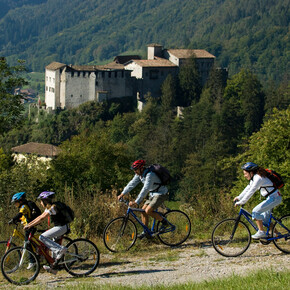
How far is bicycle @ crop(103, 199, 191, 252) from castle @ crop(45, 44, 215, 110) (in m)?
59.0

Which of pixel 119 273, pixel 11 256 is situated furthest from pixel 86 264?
pixel 11 256

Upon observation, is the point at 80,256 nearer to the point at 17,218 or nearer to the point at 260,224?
the point at 17,218

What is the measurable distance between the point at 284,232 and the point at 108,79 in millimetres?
60677

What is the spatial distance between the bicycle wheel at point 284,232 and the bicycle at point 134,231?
138cm

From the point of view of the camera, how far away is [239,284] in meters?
6.17

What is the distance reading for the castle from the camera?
220ft

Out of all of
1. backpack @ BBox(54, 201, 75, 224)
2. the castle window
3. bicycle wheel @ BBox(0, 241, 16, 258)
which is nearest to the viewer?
backpack @ BBox(54, 201, 75, 224)

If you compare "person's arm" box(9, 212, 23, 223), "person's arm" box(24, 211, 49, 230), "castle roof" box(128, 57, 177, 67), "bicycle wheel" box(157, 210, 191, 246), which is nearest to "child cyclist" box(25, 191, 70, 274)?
"person's arm" box(24, 211, 49, 230)

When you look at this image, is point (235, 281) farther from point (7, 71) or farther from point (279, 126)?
point (279, 126)

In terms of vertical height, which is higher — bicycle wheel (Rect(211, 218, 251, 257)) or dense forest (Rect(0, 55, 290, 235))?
bicycle wheel (Rect(211, 218, 251, 257))

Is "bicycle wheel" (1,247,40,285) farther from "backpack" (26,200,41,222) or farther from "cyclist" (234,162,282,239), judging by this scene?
"cyclist" (234,162,282,239)

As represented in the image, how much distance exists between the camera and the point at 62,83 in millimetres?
67562

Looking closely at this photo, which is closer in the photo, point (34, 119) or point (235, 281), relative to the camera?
point (235, 281)

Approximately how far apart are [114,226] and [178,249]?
1.02m
